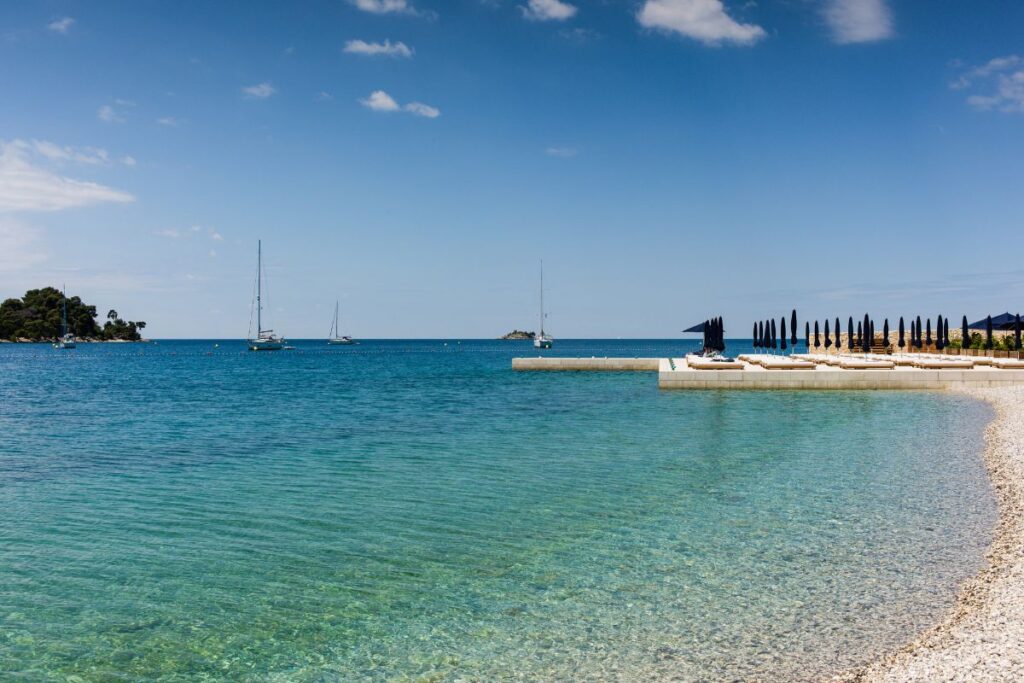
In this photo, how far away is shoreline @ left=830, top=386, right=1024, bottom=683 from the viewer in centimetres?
475

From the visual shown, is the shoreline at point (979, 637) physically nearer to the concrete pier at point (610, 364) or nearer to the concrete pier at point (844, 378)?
the concrete pier at point (844, 378)

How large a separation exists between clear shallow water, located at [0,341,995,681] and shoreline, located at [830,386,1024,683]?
201mm

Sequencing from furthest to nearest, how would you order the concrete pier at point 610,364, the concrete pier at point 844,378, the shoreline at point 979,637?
the concrete pier at point 610,364
the concrete pier at point 844,378
the shoreline at point 979,637

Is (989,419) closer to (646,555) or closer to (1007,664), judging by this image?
(646,555)

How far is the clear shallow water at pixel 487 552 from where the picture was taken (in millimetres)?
5703

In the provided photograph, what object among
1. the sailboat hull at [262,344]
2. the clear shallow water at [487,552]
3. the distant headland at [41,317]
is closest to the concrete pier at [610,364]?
the clear shallow water at [487,552]

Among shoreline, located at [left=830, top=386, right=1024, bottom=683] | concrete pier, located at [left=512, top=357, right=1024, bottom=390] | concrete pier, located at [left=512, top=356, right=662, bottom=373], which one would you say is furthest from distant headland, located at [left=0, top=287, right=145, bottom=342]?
shoreline, located at [left=830, top=386, right=1024, bottom=683]

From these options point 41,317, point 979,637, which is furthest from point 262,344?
point 979,637

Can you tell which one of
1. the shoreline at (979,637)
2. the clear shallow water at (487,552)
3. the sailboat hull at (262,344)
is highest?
the sailboat hull at (262,344)

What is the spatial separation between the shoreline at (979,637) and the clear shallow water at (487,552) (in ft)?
0.66

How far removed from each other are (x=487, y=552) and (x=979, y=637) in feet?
15.8

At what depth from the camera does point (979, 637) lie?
536cm

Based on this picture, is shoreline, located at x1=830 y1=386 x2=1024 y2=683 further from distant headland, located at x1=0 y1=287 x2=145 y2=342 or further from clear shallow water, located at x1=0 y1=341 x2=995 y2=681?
distant headland, located at x1=0 y1=287 x2=145 y2=342

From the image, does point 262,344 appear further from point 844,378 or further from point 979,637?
point 979,637
